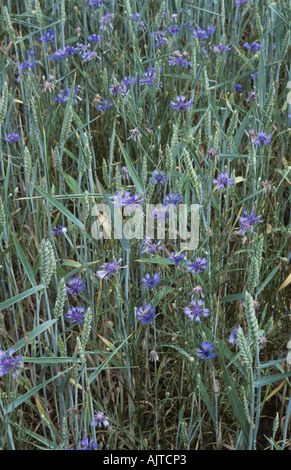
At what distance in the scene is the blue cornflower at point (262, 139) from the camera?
53.1 inches

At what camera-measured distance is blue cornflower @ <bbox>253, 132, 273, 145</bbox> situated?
4.43ft

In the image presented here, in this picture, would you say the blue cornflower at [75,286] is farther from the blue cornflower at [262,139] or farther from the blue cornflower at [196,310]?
the blue cornflower at [262,139]

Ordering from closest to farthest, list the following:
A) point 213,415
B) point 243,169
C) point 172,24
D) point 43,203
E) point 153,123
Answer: point 213,415
point 43,203
point 153,123
point 243,169
point 172,24

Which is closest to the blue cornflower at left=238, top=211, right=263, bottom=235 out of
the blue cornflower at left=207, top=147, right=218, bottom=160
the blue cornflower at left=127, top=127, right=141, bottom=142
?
the blue cornflower at left=207, top=147, right=218, bottom=160

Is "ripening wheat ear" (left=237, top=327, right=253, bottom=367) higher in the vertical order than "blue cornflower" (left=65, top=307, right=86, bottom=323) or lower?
higher

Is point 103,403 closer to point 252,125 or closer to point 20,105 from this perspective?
point 252,125

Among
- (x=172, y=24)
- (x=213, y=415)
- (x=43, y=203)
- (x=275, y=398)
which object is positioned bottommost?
(x=275, y=398)

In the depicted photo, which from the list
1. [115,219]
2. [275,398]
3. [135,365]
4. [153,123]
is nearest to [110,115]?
[153,123]

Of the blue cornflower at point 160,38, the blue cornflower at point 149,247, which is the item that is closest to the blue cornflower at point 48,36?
the blue cornflower at point 160,38

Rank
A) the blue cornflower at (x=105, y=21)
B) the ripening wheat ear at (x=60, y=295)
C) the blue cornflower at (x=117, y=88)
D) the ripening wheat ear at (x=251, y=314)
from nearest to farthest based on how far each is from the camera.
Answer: the ripening wheat ear at (x=251, y=314) → the ripening wheat ear at (x=60, y=295) → the blue cornflower at (x=117, y=88) → the blue cornflower at (x=105, y=21)

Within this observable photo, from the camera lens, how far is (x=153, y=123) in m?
1.58

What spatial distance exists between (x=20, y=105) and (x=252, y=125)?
80 centimetres

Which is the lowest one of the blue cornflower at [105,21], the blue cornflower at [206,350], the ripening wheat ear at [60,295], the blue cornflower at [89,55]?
the blue cornflower at [206,350]

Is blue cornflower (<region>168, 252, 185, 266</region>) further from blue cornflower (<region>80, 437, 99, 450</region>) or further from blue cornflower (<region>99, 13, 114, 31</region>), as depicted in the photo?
blue cornflower (<region>99, 13, 114, 31</region>)
